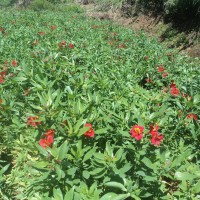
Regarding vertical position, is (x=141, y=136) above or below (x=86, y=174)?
above

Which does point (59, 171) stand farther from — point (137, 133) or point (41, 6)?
point (41, 6)

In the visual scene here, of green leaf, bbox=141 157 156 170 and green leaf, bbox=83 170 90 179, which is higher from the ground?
green leaf, bbox=141 157 156 170

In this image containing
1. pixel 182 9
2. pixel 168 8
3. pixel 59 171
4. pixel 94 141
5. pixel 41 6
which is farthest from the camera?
pixel 41 6

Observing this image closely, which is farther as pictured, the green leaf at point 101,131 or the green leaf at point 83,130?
the green leaf at point 101,131

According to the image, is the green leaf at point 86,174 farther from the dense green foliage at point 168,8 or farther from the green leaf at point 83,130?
the dense green foliage at point 168,8

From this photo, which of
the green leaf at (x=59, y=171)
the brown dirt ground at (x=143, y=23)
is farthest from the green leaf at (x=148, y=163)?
the brown dirt ground at (x=143, y=23)

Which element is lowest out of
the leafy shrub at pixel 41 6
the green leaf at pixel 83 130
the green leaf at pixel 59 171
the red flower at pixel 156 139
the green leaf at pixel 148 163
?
the leafy shrub at pixel 41 6

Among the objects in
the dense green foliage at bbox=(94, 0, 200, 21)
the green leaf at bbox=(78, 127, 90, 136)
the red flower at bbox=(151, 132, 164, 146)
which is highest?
the dense green foliage at bbox=(94, 0, 200, 21)

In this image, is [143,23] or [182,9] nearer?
[182,9]

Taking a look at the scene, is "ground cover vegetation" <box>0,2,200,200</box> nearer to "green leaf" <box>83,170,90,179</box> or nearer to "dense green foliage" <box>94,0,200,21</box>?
"green leaf" <box>83,170,90,179</box>

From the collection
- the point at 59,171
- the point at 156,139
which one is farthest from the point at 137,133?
the point at 59,171

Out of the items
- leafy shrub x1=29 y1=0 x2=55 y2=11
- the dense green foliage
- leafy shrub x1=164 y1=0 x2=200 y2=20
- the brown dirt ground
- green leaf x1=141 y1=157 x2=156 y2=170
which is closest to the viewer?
green leaf x1=141 y1=157 x2=156 y2=170

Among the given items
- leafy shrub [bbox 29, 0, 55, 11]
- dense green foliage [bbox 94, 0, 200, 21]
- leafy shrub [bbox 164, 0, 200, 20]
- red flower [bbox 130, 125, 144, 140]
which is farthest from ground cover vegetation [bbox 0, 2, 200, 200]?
leafy shrub [bbox 29, 0, 55, 11]

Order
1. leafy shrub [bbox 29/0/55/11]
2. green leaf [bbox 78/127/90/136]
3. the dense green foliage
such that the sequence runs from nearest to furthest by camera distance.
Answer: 1. green leaf [bbox 78/127/90/136]
2. the dense green foliage
3. leafy shrub [bbox 29/0/55/11]
